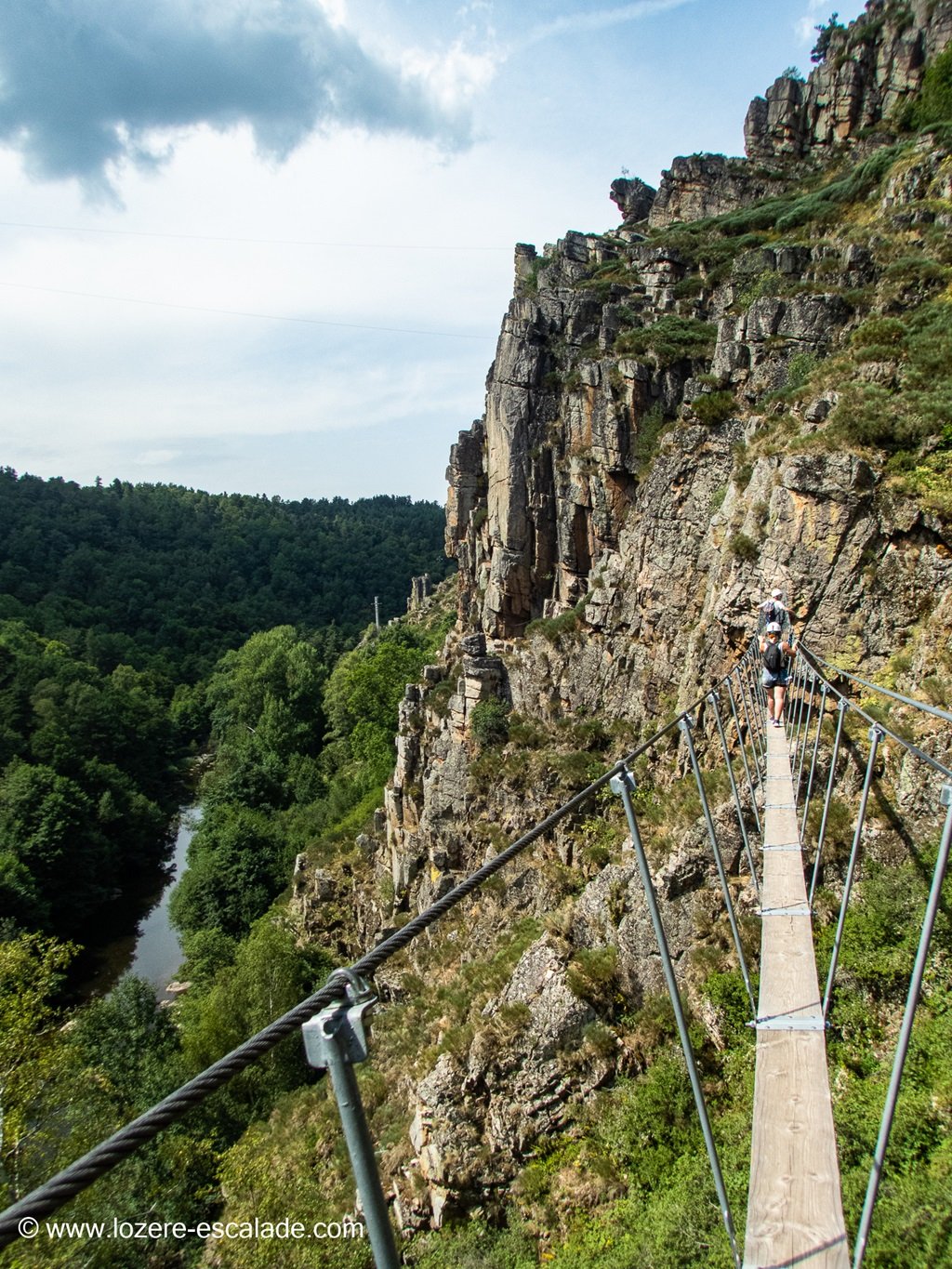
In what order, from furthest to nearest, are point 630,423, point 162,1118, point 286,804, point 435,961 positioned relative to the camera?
point 286,804 → point 630,423 → point 435,961 → point 162,1118

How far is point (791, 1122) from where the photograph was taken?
132 inches

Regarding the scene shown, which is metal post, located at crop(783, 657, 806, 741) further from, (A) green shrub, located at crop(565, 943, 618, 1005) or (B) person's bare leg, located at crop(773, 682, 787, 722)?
(A) green shrub, located at crop(565, 943, 618, 1005)

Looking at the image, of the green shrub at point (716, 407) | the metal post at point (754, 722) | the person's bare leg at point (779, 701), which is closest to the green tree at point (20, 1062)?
the metal post at point (754, 722)

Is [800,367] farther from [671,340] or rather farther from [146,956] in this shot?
[146,956]

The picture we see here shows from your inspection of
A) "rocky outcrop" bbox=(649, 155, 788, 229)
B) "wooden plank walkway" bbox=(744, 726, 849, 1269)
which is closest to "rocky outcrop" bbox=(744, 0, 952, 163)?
"rocky outcrop" bbox=(649, 155, 788, 229)

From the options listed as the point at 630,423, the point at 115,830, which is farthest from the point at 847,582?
the point at 115,830

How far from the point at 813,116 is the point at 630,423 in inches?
916

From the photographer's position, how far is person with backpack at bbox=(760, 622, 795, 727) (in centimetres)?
1000

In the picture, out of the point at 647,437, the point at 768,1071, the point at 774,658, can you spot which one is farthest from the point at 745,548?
the point at 768,1071

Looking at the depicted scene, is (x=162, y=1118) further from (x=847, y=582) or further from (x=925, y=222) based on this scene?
(x=925, y=222)

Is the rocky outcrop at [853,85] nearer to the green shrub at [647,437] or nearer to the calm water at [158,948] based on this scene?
the green shrub at [647,437]

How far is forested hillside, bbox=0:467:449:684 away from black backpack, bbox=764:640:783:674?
61649mm

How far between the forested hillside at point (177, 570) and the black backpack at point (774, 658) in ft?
202

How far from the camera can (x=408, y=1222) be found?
9195 millimetres
